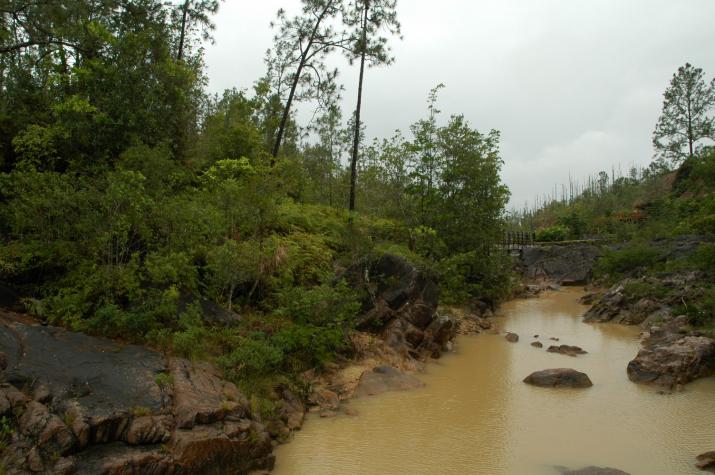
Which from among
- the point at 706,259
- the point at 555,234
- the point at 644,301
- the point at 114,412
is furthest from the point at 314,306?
the point at 555,234

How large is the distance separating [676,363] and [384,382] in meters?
6.48

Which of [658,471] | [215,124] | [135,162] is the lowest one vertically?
[658,471]

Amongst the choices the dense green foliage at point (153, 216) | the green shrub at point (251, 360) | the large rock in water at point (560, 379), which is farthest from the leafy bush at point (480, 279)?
the green shrub at point (251, 360)

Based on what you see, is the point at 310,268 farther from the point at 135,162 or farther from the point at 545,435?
the point at 545,435

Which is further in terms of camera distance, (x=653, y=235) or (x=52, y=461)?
(x=653, y=235)

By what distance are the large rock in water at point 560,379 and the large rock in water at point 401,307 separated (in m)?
2.96

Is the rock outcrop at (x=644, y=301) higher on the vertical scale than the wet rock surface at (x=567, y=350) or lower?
higher

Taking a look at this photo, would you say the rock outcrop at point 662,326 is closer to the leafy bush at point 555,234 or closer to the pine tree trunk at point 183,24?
the pine tree trunk at point 183,24

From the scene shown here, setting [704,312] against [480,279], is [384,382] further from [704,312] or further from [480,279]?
[480,279]

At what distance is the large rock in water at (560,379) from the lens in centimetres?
1046

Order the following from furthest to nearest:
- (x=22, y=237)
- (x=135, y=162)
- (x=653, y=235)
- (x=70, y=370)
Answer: (x=653, y=235) < (x=135, y=162) < (x=22, y=237) < (x=70, y=370)

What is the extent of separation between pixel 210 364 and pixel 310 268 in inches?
207

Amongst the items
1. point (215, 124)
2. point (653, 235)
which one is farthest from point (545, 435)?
point (653, 235)

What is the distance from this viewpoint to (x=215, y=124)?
19734 mm
